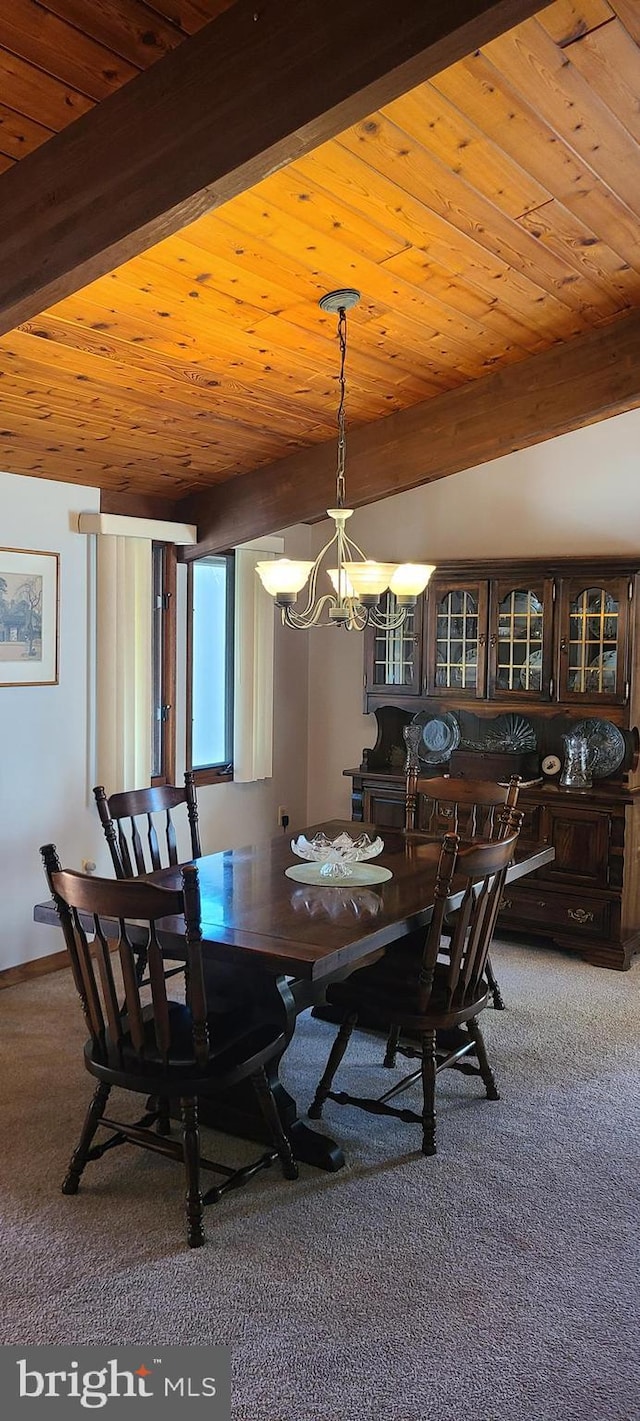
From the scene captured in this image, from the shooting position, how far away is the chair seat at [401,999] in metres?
3.01

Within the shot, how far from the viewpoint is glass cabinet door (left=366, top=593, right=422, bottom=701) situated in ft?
18.0

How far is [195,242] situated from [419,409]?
173 centimetres

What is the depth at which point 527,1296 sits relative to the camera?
7.76ft

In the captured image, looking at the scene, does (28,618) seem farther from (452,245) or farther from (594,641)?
(594,641)

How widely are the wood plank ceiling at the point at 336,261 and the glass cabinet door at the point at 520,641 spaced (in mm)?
1212

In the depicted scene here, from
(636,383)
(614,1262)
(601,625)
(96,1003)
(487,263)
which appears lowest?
(614,1262)

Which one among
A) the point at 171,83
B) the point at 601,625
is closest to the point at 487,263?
the point at 171,83

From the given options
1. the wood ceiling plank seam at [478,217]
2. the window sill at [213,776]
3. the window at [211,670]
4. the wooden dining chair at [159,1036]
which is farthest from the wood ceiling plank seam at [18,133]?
the window sill at [213,776]

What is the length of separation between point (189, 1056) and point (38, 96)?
7.69ft

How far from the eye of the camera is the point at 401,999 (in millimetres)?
3049

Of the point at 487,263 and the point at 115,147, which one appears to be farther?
the point at 487,263

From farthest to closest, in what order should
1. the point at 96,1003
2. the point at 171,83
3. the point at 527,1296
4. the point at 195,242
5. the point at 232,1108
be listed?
the point at 232,1108 → the point at 195,242 → the point at 96,1003 → the point at 527,1296 → the point at 171,83

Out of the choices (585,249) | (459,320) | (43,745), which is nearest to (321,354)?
(459,320)

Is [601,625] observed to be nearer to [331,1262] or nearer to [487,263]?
Result: [487,263]
